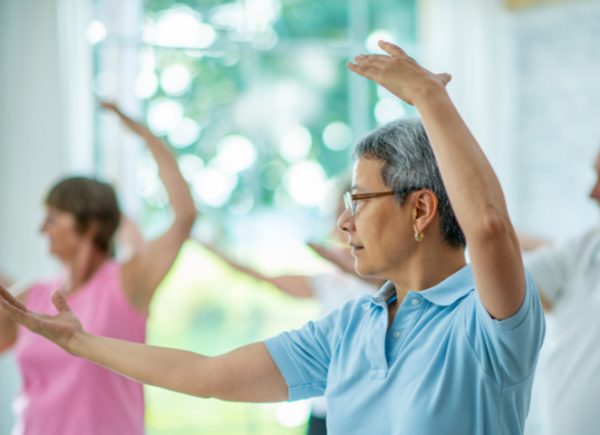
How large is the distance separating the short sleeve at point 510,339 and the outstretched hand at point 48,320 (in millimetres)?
862

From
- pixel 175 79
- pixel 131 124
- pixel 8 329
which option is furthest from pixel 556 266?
pixel 175 79

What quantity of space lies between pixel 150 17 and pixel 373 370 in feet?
12.7

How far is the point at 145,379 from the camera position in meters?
1.25

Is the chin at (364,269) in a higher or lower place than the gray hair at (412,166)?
lower

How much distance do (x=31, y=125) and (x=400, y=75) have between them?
3341mm

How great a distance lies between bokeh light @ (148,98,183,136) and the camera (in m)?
4.37

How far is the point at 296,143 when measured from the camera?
4617 mm

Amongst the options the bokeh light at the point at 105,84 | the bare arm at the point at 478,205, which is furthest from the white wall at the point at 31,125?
the bare arm at the point at 478,205

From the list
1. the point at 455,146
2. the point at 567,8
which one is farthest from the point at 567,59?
the point at 455,146

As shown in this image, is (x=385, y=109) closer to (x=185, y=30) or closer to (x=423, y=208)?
(x=185, y=30)

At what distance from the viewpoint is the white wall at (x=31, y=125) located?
11.8 feet

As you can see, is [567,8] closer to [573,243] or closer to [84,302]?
[573,243]

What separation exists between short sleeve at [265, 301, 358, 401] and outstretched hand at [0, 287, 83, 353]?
445 millimetres

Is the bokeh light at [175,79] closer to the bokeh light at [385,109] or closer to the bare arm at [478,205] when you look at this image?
the bokeh light at [385,109]
